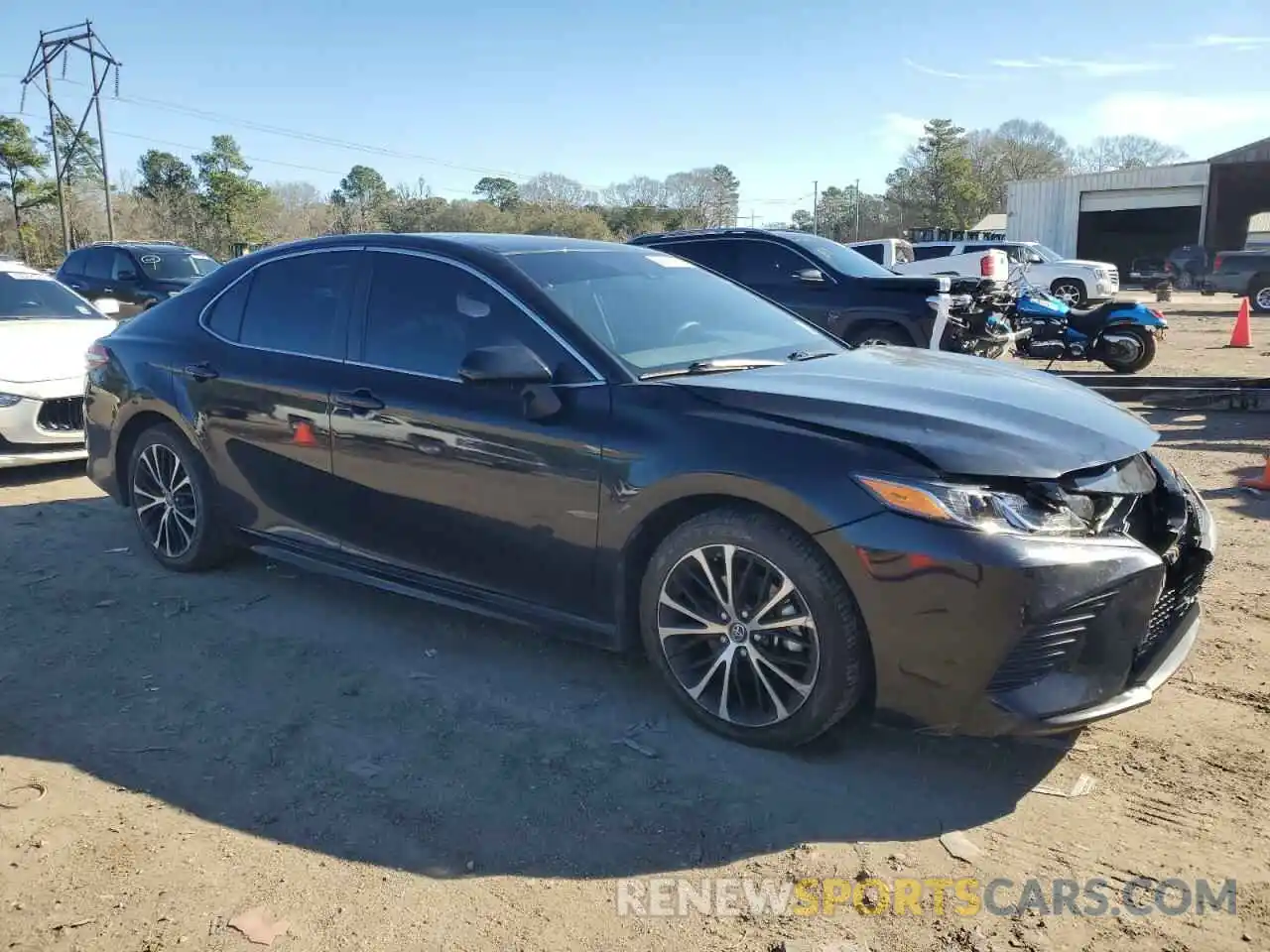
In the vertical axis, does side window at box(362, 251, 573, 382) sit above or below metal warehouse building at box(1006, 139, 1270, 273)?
below

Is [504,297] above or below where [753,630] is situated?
above

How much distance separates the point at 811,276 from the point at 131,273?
11.2 m

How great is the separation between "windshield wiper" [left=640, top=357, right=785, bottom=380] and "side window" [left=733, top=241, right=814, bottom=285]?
289 inches

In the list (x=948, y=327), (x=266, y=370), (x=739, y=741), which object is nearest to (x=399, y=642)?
(x=266, y=370)

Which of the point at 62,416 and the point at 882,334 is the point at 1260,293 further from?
the point at 62,416

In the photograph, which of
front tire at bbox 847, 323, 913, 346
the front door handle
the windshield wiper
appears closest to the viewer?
the windshield wiper

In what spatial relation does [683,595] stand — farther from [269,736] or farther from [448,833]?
[269,736]

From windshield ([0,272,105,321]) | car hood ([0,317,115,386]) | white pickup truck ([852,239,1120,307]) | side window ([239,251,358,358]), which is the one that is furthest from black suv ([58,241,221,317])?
white pickup truck ([852,239,1120,307])

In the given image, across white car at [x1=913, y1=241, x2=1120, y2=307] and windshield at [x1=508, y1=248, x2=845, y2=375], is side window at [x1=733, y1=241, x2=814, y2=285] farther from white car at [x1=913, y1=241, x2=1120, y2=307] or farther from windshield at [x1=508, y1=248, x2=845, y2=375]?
white car at [x1=913, y1=241, x2=1120, y2=307]

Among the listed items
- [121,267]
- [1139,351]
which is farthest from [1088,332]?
[121,267]

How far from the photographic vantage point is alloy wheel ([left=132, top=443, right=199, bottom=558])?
504 centimetres

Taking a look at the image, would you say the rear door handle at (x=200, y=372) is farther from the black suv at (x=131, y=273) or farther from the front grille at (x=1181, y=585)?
the black suv at (x=131, y=273)

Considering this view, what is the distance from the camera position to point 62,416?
7.26 m

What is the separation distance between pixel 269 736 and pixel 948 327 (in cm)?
909
